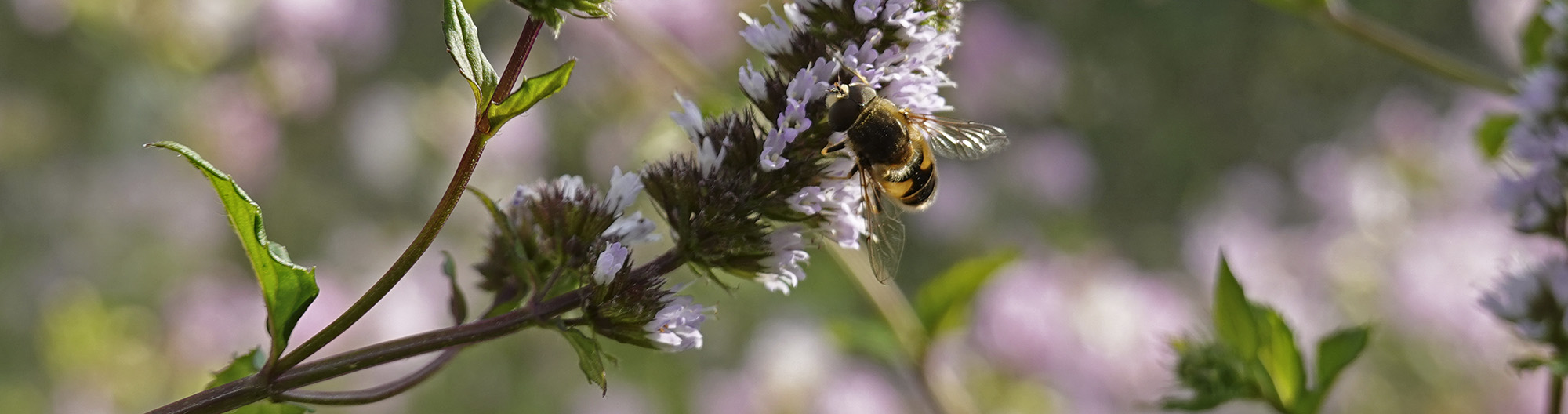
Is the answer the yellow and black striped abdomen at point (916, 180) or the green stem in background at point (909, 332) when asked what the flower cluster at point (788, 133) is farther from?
the green stem in background at point (909, 332)

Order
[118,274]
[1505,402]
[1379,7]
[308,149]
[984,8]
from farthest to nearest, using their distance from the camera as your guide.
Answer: [1379,7], [308,149], [984,8], [118,274], [1505,402]

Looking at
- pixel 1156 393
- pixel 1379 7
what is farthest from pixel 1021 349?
pixel 1379 7

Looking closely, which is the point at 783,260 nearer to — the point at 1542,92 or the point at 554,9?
the point at 554,9

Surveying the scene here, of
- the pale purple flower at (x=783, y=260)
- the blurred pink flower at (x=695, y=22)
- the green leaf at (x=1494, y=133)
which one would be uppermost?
the blurred pink flower at (x=695, y=22)

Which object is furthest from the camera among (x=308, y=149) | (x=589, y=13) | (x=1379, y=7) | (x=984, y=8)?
(x=1379, y=7)

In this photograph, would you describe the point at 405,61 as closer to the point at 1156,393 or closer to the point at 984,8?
the point at 984,8

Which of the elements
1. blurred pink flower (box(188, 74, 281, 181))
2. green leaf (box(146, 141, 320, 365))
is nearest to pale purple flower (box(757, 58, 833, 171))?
green leaf (box(146, 141, 320, 365))

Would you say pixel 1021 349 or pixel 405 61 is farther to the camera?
pixel 405 61

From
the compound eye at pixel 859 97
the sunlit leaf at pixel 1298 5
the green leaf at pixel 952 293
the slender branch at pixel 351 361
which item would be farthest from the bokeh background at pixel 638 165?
the slender branch at pixel 351 361
